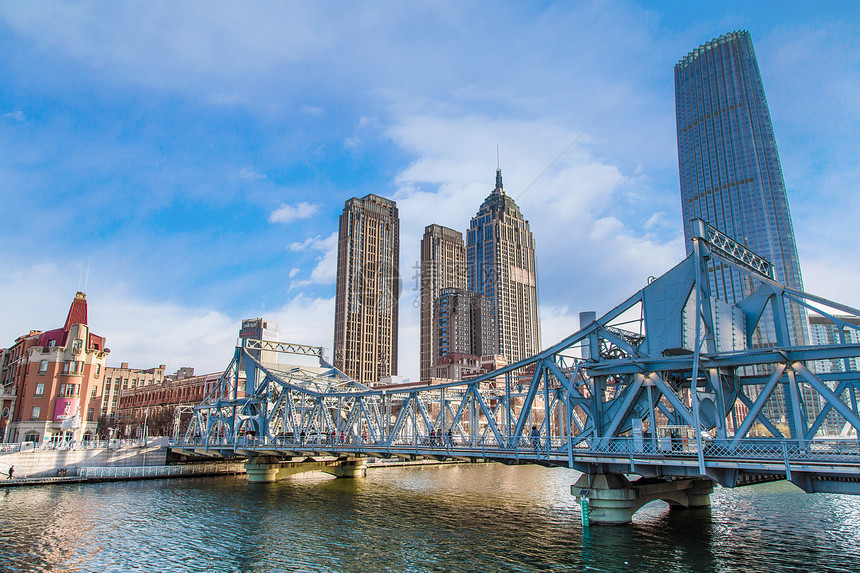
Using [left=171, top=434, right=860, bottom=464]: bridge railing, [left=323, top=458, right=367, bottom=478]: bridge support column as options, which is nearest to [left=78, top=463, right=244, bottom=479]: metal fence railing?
[left=323, top=458, right=367, bottom=478]: bridge support column

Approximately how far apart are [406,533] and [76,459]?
52.4m

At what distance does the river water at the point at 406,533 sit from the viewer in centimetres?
2962

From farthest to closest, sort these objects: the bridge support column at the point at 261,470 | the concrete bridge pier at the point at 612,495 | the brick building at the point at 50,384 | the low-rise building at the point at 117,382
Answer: the low-rise building at the point at 117,382 < the brick building at the point at 50,384 < the bridge support column at the point at 261,470 < the concrete bridge pier at the point at 612,495

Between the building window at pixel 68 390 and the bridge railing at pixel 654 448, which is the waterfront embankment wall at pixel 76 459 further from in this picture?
the bridge railing at pixel 654 448

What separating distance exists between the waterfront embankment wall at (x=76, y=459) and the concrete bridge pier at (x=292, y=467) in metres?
17.0

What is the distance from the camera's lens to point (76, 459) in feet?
230

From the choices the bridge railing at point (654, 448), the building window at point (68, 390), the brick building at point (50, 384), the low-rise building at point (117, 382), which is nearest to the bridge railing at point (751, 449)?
the bridge railing at point (654, 448)

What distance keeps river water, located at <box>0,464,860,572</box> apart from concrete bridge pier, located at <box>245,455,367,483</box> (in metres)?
10.9

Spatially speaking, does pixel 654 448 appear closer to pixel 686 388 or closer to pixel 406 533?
pixel 686 388

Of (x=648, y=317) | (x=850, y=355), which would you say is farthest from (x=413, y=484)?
(x=850, y=355)

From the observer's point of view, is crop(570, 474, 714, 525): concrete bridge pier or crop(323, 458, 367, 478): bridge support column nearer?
crop(570, 474, 714, 525): concrete bridge pier

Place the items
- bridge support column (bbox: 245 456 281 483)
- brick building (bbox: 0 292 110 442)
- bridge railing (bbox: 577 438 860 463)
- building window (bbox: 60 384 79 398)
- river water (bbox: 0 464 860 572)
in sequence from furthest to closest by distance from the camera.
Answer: building window (bbox: 60 384 79 398) < brick building (bbox: 0 292 110 442) < bridge support column (bbox: 245 456 281 483) < river water (bbox: 0 464 860 572) < bridge railing (bbox: 577 438 860 463)

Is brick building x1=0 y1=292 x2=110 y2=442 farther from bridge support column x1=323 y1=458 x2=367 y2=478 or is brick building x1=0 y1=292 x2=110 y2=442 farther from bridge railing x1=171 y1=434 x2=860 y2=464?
bridge railing x1=171 y1=434 x2=860 y2=464

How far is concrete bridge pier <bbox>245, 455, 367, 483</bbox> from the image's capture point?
69.5m
